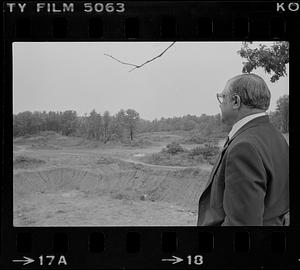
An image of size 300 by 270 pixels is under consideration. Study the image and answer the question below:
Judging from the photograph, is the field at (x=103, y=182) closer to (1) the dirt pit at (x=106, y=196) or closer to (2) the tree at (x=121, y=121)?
(1) the dirt pit at (x=106, y=196)

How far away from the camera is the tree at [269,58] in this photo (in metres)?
2.26

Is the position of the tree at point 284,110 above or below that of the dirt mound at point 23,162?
above

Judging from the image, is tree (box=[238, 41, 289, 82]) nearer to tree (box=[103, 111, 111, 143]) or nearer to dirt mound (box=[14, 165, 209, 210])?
dirt mound (box=[14, 165, 209, 210])

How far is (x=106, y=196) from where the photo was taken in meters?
2.30

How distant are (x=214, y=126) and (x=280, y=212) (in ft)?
2.04

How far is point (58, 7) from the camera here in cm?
229

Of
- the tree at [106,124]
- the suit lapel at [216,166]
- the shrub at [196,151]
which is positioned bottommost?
the suit lapel at [216,166]

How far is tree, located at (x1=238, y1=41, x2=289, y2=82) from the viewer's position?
2.26m

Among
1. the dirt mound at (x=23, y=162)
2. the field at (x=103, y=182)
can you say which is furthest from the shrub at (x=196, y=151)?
the dirt mound at (x=23, y=162)

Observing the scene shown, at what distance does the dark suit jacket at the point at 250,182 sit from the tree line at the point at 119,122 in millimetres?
111

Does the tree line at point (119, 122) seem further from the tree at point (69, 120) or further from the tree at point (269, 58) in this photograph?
the tree at point (269, 58)

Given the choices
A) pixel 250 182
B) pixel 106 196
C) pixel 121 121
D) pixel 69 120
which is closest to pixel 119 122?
pixel 121 121
